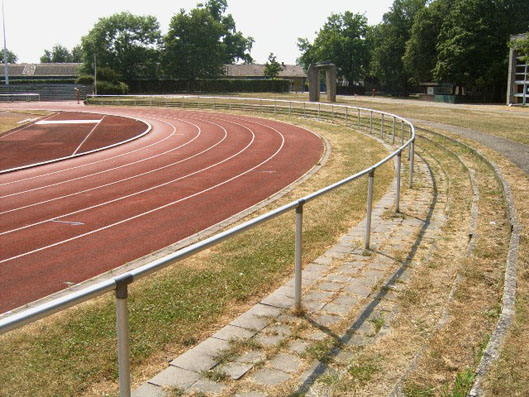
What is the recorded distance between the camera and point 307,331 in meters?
5.18

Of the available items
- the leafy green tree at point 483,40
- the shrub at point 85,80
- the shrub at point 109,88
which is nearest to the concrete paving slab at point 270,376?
the leafy green tree at point 483,40

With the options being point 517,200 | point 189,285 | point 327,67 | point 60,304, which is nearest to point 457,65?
point 327,67

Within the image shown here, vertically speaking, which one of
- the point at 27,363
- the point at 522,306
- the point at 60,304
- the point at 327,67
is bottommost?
the point at 27,363

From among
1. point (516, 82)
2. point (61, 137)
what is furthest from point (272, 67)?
point (61, 137)

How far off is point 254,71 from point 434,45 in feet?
143

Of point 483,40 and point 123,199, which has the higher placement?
point 483,40

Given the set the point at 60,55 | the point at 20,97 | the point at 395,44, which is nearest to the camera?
the point at 20,97

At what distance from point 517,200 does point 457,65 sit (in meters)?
49.5

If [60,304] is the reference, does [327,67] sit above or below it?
above

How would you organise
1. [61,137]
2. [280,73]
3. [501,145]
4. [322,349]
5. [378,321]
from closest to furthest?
1. [322,349]
2. [378,321]
3. [501,145]
4. [61,137]
5. [280,73]

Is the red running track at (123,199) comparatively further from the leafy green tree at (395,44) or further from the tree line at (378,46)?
the leafy green tree at (395,44)

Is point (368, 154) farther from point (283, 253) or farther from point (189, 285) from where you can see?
point (189, 285)

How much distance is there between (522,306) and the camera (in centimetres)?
525

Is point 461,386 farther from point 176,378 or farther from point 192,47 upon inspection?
point 192,47
